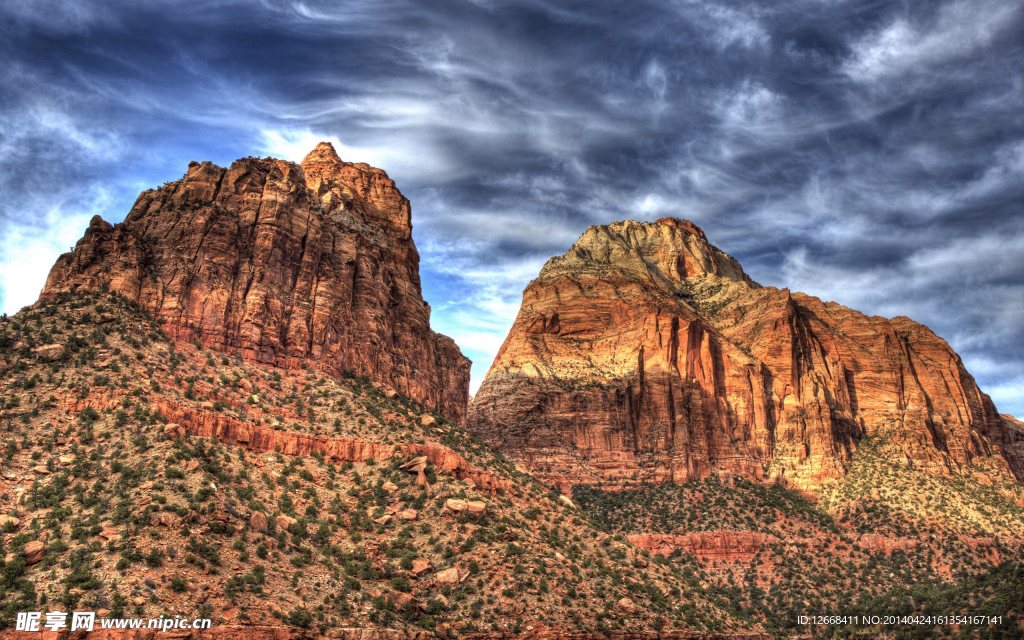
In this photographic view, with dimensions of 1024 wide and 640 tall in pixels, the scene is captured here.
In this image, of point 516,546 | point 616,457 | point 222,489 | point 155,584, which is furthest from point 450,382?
point 155,584

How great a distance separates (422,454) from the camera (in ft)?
189

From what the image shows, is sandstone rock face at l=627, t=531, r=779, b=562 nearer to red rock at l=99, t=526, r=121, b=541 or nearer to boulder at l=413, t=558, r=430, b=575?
boulder at l=413, t=558, r=430, b=575

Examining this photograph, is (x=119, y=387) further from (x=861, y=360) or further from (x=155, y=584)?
(x=861, y=360)

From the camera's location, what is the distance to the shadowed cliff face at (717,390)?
376 ft

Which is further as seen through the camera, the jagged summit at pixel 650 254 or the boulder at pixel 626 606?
the jagged summit at pixel 650 254

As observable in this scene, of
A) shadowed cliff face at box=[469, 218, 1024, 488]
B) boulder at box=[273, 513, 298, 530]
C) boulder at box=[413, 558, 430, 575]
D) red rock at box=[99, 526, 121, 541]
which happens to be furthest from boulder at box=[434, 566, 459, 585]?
shadowed cliff face at box=[469, 218, 1024, 488]

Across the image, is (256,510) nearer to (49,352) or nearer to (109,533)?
(109,533)

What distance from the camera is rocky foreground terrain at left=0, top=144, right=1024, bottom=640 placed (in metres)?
41.0

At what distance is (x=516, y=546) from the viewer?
50.8 metres

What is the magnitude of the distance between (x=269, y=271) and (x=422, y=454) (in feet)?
68.8

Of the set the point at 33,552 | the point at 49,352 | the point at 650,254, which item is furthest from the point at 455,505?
the point at 650,254

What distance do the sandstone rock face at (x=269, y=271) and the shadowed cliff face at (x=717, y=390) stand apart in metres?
38.1

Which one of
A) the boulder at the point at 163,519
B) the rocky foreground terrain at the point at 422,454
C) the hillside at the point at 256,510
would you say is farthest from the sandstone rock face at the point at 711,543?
the boulder at the point at 163,519

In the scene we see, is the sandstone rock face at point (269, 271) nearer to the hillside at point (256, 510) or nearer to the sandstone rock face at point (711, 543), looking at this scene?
the hillside at point (256, 510)
